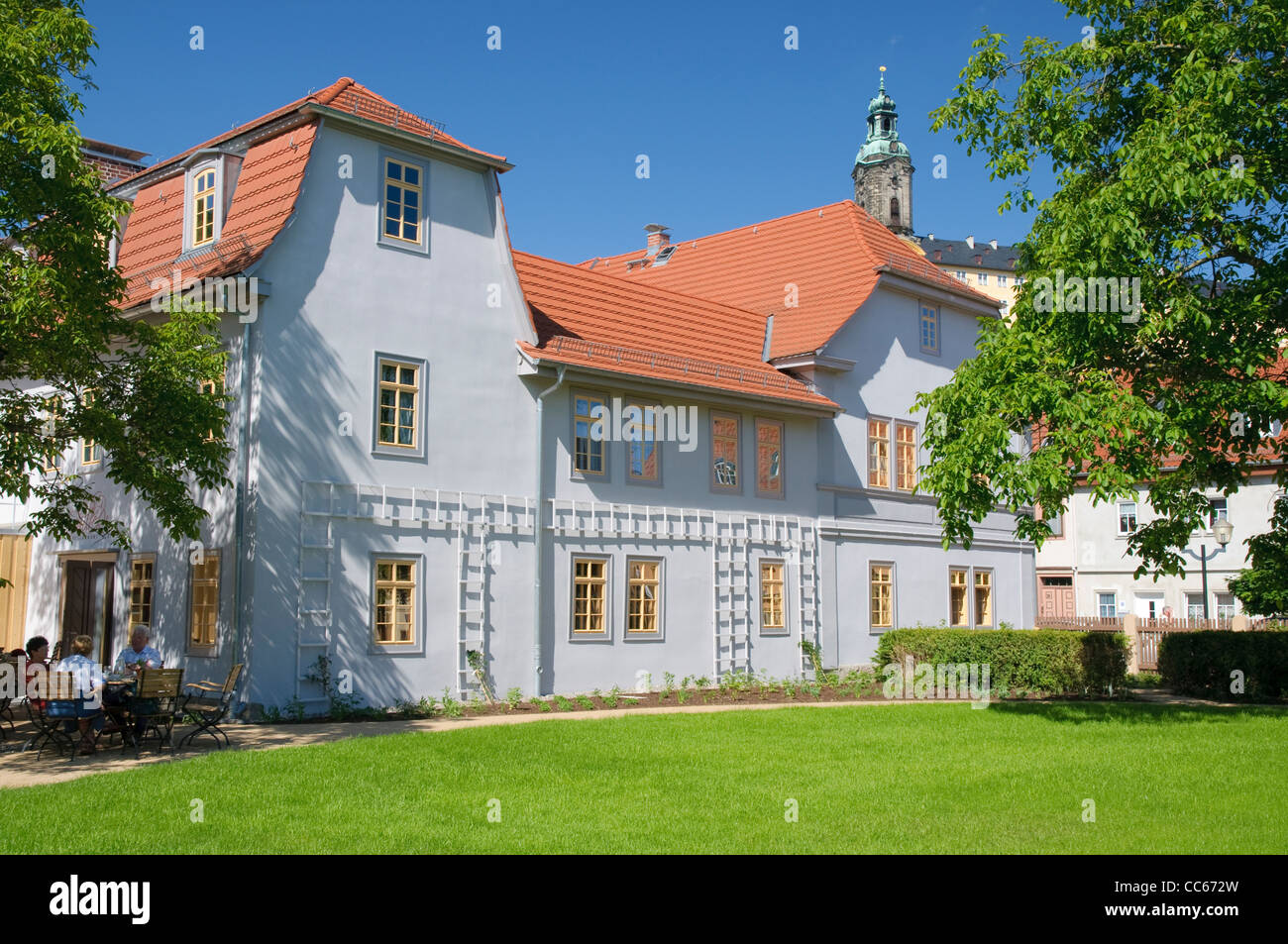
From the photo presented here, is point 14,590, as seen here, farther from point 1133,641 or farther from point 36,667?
point 1133,641

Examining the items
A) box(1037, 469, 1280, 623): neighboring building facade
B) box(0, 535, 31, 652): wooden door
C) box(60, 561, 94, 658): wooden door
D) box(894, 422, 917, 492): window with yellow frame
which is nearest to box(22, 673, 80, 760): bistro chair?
box(60, 561, 94, 658): wooden door

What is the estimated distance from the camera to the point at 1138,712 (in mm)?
19188

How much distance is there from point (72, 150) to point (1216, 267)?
1529 centimetres

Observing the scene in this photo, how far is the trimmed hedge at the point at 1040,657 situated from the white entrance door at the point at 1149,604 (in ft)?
74.7

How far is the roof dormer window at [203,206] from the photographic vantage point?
Result: 19.9m

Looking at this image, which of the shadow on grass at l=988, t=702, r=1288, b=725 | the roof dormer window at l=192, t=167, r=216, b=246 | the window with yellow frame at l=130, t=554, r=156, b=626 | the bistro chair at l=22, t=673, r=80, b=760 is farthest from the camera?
the roof dormer window at l=192, t=167, r=216, b=246

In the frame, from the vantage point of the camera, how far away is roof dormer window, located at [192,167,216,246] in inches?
782

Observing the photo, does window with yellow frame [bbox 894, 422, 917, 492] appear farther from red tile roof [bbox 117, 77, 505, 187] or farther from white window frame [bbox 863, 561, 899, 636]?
red tile roof [bbox 117, 77, 505, 187]

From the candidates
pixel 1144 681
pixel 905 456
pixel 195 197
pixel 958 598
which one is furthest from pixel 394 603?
pixel 1144 681

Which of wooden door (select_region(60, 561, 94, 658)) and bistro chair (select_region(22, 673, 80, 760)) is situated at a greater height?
wooden door (select_region(60, 561, 94, 658))

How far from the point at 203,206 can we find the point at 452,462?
236 inches

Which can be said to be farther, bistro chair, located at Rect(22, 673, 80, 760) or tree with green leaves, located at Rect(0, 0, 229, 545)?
bistro chair, located at Rect(22, 673, 80, 760)

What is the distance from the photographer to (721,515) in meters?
24.0

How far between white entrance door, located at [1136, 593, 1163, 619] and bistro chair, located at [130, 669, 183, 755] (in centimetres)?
3843
